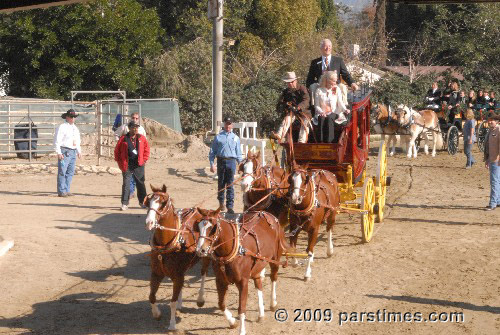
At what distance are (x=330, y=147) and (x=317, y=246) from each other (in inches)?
68.4

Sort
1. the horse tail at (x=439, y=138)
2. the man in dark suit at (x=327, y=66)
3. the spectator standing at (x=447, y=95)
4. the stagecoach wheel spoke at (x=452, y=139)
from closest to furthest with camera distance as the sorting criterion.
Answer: the man in dark suit at (x=327, y=66), the stagecoach wheel spoke at (x=452, y=139), the horse tail at (x=439, y=138), the spectator standing at (x=447, y=95)

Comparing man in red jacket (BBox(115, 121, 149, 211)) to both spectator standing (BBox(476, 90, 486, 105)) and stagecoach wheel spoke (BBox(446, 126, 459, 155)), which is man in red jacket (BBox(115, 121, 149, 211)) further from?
spectator standing (BBox(476, 90, 486, 105))

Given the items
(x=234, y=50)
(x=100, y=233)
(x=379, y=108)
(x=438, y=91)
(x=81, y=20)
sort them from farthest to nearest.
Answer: (x=234, y=50), (x=81, y=20), (x=438, y=91), (x=379, y=108), (x=100, y=233)

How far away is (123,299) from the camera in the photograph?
9680 millimetres

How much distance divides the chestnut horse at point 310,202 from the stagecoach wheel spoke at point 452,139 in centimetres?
1489

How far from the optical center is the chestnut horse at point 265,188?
36.0ft

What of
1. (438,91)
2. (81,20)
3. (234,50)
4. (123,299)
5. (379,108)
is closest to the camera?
(123,299)

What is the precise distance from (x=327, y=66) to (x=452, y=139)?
13.8 meters

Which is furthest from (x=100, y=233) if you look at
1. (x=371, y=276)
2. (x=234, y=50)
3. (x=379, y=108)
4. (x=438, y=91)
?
(x=234, y=50)

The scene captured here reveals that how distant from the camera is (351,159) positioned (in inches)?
493

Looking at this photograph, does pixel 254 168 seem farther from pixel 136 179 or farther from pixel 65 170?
pixel 65 170

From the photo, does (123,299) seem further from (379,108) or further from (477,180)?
(379,108)

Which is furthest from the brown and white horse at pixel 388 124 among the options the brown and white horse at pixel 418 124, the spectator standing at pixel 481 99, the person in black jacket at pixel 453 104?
the spectator standing at pixel 481 99

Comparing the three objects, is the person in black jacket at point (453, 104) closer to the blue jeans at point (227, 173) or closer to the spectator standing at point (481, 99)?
the spectator standing at point (481, 99)
